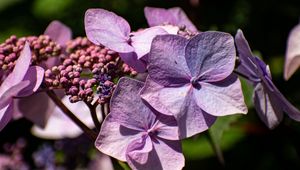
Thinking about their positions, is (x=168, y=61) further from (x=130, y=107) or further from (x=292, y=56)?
(x=292, y=56)

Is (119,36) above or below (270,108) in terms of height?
above

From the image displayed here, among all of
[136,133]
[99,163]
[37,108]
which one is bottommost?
[99,163]

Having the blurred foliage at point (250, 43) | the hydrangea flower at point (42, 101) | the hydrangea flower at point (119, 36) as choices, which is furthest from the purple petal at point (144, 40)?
the blurred foliage at point (250, 43)

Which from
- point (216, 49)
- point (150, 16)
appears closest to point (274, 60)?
point (150, 16)

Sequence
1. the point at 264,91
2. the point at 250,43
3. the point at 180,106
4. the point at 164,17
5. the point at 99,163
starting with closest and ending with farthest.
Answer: the point at 180,106 < the point at 264,91 < the point at 164,17 < the point at 99,163 < the point at 250,43

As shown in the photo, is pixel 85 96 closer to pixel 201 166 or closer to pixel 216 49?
pixel 216 49

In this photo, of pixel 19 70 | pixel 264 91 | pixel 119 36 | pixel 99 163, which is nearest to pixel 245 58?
pixel 264 91

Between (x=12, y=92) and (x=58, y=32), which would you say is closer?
(x=12, y=92)

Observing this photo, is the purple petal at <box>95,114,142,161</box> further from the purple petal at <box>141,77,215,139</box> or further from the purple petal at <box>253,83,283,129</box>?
the purple petal at <box>253,83,283,129</box>

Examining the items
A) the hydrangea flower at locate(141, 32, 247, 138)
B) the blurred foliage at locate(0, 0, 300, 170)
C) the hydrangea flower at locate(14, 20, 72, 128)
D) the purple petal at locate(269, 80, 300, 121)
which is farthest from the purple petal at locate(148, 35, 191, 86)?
the blurred foliage at locate(0, 0, 300, 170)
